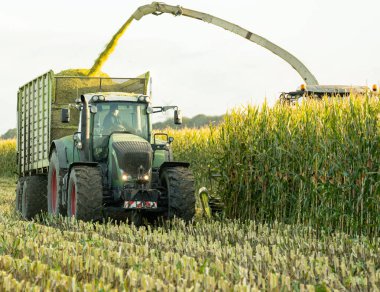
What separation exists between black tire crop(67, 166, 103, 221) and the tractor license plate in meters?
0.38

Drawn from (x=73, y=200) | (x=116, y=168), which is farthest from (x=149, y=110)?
(x=73, y=200)

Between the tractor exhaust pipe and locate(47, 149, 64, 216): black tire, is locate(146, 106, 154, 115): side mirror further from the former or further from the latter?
locate(47, 149, 64, 216): black tire

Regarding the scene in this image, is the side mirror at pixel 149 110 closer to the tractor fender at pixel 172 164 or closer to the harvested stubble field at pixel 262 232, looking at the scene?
the tractor fender at pixel 172 164

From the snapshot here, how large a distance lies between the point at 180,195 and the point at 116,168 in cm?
103

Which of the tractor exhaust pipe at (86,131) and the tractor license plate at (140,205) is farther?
the tractor exhaust pipe at (86,131)

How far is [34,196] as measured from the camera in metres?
14.7

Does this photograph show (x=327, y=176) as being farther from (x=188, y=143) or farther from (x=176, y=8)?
(x=188, y=143)

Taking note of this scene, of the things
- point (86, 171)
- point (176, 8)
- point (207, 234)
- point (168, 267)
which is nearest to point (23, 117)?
point (176, 8)

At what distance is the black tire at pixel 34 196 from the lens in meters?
14.7

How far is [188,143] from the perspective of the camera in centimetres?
2194

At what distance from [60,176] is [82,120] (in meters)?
1.02

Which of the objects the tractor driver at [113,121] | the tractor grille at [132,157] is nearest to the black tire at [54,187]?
the tractor driver at [113,121]

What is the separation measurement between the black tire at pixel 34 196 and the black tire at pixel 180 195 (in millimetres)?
4068

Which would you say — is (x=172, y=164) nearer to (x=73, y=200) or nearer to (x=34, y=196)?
(x=73, y=200)
